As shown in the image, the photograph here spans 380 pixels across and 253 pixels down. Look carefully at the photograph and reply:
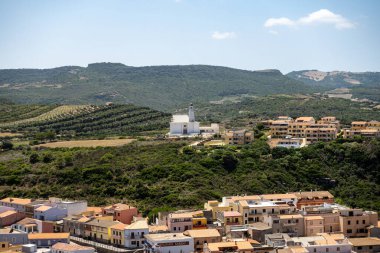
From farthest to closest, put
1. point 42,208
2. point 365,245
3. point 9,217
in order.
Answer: point 42,208, point 9,217, point 365,245

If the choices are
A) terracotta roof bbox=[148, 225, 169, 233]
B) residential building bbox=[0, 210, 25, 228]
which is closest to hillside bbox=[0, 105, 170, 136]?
residential building bbox=[0, 210, 25, 228]

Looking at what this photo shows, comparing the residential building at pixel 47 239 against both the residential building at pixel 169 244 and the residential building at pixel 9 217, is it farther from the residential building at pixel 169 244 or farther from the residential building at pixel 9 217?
the residential building at pixel 169 244

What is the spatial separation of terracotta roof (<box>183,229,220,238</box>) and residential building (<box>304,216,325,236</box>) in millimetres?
6079

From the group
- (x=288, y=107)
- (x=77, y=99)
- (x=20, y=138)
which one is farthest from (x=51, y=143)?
(x=77, y=99)

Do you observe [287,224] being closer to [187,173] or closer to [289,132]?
[187,173]

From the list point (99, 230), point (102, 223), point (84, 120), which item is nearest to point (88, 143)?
point (84, 120)

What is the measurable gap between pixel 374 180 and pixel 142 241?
32.0 m

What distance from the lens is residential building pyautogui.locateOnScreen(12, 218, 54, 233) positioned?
4500cm

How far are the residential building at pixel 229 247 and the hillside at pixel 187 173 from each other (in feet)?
49.1

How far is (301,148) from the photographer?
72062mm

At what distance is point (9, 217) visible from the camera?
47.1m

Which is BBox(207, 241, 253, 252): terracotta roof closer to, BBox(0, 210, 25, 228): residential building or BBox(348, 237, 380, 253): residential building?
BBox(348, 237, 380, 253): residential building

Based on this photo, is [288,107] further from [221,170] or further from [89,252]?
[89,252]

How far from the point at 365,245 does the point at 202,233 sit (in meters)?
9.94
